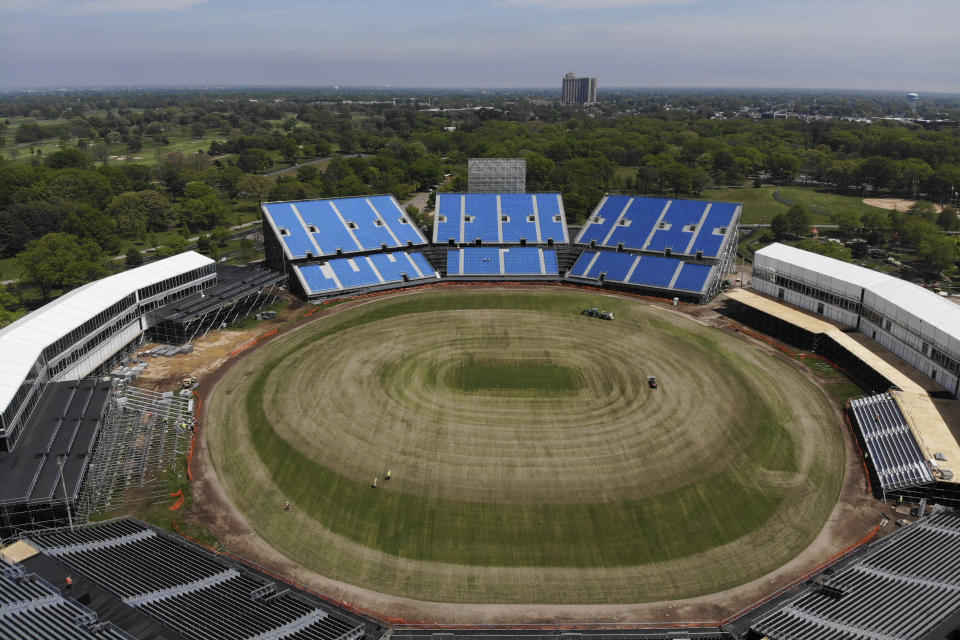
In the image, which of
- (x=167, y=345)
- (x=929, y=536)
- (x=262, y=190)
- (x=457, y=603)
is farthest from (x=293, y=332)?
(x=262, y=190)

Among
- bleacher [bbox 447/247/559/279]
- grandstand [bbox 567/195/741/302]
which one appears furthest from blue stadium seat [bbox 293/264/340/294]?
grandstand [bbox 567/195/741/302]

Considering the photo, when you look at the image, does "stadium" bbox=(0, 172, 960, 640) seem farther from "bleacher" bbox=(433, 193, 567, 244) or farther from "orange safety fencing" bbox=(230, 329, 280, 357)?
"bleacher" bbox=(433, 193, 567, 244)

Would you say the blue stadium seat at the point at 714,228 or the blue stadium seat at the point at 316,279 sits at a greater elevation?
the blue stadium seat at the point at 714,228

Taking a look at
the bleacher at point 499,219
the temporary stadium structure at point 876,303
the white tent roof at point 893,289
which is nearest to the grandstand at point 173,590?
the temporary stadium structure at point 876,303

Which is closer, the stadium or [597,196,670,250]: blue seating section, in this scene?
the stadium

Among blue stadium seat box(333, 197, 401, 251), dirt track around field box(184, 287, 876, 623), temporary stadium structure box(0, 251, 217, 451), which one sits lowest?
dirt track around field box(184, 287, 876, 623)

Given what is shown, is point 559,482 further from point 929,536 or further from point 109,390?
point 109,390

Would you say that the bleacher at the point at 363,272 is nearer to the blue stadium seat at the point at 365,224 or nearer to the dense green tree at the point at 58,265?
the blue stadium seat at the point at 365,224
